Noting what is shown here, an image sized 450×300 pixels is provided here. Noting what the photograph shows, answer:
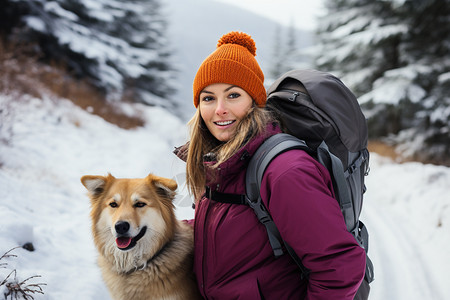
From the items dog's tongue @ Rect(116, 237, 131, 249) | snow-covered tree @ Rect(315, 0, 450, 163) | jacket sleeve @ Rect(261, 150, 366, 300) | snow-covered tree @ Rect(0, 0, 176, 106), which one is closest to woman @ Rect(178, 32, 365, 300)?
jacket sleeve @ Rect(261, 150, 366, 300)

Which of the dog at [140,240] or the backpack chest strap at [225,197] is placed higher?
the backpack chest strap at [225,197]

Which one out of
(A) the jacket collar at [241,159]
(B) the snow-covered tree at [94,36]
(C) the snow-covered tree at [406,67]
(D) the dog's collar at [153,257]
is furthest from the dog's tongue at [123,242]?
(B) the snow-covered tree at [94,36]

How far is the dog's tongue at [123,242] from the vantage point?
212 centimetres

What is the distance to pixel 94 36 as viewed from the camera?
1220 cm

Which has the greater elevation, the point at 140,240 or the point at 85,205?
the point at 140,240

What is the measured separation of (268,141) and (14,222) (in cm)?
276

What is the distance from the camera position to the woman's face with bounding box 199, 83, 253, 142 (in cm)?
193

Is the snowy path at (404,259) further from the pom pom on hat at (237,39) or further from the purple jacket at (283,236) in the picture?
the pom pom on hat at (237,39)

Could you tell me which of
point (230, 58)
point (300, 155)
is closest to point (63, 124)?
point (230, 58)

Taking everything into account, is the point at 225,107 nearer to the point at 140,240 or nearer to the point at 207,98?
the point at 207,98

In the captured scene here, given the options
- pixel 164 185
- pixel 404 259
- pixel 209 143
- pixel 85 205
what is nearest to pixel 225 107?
pixel 209 143

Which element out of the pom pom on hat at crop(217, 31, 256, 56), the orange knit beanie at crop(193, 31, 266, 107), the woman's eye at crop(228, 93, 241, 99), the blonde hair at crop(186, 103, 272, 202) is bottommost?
the blonde hair at crop(186, 103, 272, 202)

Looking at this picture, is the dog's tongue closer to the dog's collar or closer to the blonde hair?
the dog's collar

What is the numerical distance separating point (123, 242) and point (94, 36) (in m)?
12.3
